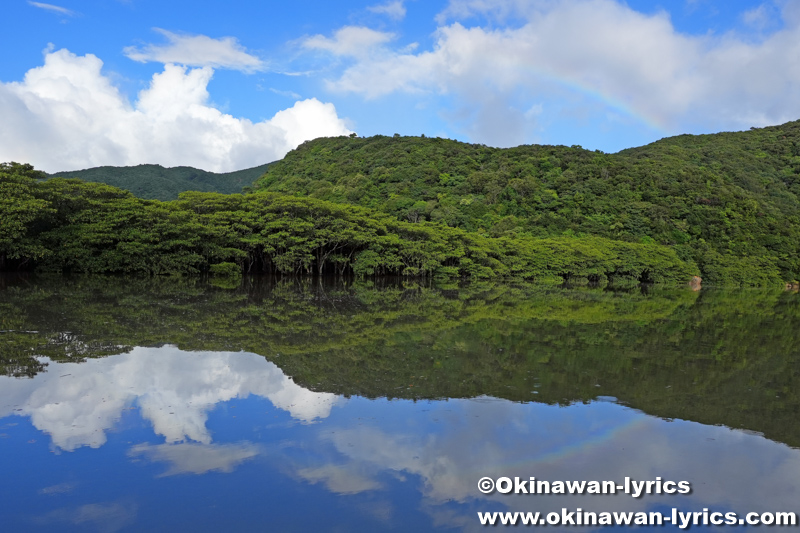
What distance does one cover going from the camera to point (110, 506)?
3908 mm

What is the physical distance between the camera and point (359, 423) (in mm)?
5828

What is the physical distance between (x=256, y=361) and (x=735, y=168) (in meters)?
87.1

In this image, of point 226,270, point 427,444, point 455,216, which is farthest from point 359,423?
point 455,216

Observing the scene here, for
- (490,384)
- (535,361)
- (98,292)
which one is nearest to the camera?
(490,384)

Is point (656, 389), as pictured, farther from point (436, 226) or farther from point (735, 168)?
point (735, 168)

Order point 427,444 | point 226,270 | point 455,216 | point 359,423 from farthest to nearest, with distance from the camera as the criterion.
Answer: point 455,216
point 226,270
point 359,423
point 427,444

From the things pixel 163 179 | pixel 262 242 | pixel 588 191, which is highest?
pixel 163 179

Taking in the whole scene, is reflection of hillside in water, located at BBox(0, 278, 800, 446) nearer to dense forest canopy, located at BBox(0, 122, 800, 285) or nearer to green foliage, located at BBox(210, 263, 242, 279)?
dense forest canopy, located at BBox(0, 122, 800, 285)

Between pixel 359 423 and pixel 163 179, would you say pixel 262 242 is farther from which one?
pixel 163 179

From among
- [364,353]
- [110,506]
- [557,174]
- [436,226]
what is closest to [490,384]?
[364,353]

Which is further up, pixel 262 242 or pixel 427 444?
pixel 262 242

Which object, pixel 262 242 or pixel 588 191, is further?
pixel 588 191

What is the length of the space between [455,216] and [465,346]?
156 ft

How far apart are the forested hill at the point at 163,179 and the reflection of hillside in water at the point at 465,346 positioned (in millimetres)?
64983
